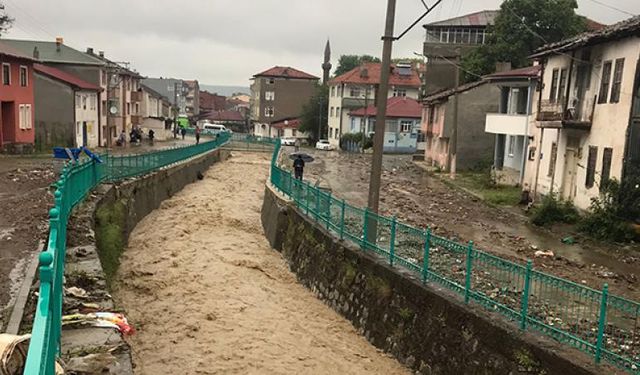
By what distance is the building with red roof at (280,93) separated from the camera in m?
95.9

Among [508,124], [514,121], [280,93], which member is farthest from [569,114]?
[280,93]

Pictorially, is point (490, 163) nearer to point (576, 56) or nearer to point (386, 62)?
point (576, 56)

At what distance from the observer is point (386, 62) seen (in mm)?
13836

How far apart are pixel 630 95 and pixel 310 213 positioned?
11200mm

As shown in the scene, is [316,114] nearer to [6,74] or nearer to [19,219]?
[6,74]

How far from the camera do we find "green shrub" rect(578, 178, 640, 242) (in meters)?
18.4

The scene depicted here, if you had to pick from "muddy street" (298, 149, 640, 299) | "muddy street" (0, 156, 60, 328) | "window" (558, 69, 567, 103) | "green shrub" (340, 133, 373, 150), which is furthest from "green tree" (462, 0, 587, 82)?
"muddy street" (0, 156, 60, 328)

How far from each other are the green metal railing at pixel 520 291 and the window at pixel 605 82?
12500 millimetres

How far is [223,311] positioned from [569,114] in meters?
16.9

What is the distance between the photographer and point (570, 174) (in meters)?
24.2

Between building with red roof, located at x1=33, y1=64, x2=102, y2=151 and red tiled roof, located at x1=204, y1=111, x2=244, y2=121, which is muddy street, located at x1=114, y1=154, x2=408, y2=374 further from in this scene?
red tiled roof, located at x1=204, y1=111, x2=244, y2=121

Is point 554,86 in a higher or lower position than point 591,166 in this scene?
higher

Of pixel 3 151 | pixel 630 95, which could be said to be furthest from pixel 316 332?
pixel 3 151

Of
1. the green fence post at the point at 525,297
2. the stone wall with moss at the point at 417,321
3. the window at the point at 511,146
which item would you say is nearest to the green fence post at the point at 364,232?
the stone wall with moss at the point at 417,321
